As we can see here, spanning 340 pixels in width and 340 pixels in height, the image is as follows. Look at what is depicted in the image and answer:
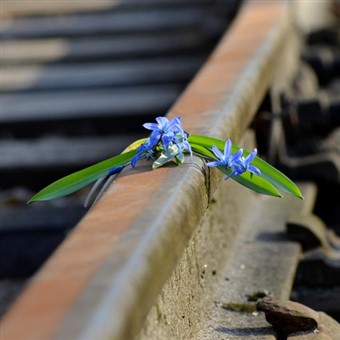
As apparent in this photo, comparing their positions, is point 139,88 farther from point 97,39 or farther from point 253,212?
point 253,212

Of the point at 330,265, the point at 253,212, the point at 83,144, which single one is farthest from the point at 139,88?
the point at 330,265

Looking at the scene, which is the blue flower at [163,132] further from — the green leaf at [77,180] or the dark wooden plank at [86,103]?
the dark wooden plank at [86,103]

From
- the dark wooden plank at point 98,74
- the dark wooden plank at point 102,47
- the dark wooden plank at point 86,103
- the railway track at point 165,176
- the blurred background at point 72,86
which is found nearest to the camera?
the railway track at point 165,176

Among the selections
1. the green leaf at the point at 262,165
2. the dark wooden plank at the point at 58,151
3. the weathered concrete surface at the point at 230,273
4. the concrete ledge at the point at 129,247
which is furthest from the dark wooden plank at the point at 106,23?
the green leaf at the point at 262,165

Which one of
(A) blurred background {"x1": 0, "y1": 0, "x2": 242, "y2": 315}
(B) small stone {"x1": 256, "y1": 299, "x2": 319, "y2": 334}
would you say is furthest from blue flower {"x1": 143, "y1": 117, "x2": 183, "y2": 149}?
(A) blurred background {"x1": 0, "y1": 0, "x2": 242, "y2": 315}

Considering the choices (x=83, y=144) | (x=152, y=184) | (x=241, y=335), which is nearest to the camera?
(x=152, y=184)

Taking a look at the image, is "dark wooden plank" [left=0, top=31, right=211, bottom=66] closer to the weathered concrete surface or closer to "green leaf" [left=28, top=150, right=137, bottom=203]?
the weathered concrete surface
